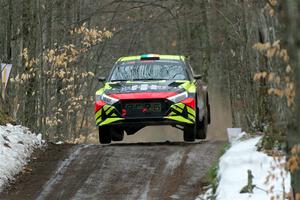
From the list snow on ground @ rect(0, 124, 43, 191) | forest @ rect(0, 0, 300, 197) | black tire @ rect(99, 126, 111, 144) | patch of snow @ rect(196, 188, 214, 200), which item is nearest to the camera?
forest @ rect(0, 0, 300, 197)

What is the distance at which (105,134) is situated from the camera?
14.4 metres

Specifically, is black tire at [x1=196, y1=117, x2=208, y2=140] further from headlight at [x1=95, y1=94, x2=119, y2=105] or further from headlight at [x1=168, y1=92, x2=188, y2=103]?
headlight at [x1=95, y1=94, x2=119, y2=105]

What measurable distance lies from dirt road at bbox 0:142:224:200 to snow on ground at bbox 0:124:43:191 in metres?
0.20

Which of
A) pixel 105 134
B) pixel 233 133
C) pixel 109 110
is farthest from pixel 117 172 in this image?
pixel 105 134

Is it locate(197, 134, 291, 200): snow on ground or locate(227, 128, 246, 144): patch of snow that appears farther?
locate(227, 128, 246, 144): patch of snow

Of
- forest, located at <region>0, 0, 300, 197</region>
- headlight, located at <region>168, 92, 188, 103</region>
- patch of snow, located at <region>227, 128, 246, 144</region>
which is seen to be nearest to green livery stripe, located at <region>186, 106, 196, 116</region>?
headlight, located at <region>168, 92, 188, 103</region>

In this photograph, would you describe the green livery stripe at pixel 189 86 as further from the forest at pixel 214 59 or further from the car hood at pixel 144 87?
the forest at pixel 214 59

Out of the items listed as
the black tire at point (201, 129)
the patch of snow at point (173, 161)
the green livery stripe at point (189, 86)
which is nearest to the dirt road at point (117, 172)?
the patch of snow at point (173, 161)

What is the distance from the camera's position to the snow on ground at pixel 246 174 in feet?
27.5

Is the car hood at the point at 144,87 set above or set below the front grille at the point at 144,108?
above

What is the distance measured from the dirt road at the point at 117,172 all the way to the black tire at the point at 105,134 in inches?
15.9

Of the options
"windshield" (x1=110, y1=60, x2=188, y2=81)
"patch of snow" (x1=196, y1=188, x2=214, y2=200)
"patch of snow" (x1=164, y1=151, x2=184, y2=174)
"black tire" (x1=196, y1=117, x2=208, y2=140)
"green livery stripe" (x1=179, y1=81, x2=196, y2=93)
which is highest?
"windshield" (x1=110, y1=60, x2=188, y2=81)

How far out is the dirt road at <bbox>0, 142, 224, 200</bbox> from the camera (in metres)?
10.1

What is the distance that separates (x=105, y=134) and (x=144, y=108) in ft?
4.43
